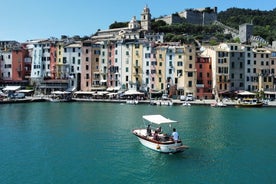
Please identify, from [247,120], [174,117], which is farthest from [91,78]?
[247,120]

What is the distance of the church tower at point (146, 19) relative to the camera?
141 metres

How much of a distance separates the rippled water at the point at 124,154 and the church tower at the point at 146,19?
9296 cm

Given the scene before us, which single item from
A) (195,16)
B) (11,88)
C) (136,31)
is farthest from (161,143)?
(195,16)

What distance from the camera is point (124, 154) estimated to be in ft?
106

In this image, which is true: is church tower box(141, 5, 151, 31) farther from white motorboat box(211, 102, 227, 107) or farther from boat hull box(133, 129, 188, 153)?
boat hull box(133, 129, 188, 153)

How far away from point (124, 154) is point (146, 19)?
11337 cm

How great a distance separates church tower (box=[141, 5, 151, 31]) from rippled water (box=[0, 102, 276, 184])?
93.0 m

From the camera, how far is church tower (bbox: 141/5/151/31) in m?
141

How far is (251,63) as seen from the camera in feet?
301

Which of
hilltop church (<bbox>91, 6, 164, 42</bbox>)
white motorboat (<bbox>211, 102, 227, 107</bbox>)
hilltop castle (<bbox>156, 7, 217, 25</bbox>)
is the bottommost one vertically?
white motorboat (<bbox>211, 102, 227, 107</bbox>)

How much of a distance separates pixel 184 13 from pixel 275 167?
146136 mm

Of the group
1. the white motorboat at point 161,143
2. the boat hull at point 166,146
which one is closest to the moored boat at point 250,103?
the white motorboat at point 161,143

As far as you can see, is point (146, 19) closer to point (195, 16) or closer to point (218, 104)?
point (195, 16)

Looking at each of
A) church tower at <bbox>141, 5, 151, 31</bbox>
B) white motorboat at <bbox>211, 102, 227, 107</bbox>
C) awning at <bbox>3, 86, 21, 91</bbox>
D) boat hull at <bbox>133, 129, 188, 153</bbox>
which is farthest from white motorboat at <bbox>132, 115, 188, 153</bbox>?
church tower at <bbox>141, 5, 151, 31</bbox>
